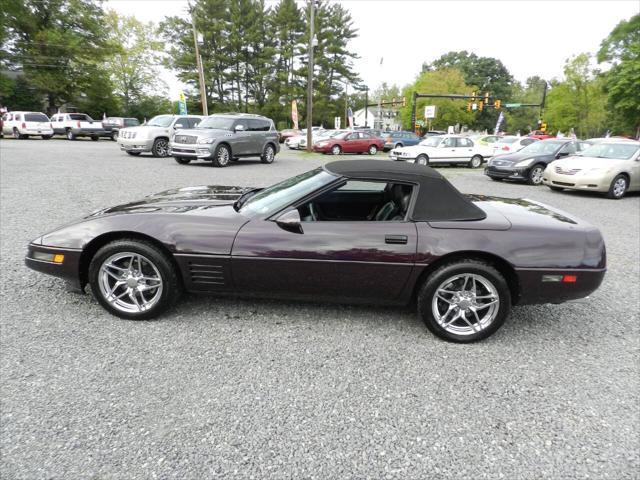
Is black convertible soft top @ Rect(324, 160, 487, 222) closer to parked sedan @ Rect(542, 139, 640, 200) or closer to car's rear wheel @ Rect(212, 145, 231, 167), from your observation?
parked sedan @ Rect(542, 139, 640, 200)

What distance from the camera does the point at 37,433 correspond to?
6.55 feet

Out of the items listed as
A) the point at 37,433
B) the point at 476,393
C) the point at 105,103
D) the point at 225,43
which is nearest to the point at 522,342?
the point at 476,393

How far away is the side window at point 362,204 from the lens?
3.09 meters

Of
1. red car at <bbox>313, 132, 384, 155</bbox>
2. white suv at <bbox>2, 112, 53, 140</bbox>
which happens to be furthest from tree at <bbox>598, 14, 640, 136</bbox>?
white suv at <bbox>2, 112, 53, 140</bbox>

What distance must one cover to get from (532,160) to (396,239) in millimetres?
11322

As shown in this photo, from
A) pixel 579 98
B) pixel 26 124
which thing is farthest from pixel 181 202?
pixel 579 98

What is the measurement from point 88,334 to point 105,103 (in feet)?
143

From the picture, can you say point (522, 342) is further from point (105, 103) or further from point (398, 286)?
point (105, 103)

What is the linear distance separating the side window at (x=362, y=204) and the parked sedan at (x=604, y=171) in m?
8.91

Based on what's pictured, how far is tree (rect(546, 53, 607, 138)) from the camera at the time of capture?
38.9 m

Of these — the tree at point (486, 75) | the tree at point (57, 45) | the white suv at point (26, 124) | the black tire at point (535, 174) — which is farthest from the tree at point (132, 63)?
the tree at point (486, 75)

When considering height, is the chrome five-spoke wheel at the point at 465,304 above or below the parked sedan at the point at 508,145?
below

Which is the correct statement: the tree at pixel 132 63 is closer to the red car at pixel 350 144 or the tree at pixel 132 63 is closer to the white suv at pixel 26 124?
the white suv at pixel 26 124

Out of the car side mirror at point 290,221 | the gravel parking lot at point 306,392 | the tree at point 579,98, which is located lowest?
the gravel parking lot at point 306,392
